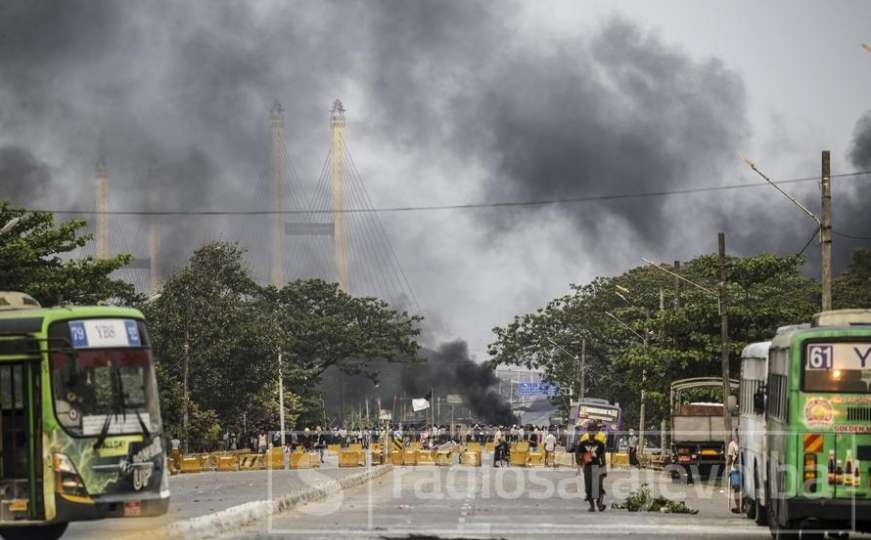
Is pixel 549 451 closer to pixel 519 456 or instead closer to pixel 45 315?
pixel 519 456

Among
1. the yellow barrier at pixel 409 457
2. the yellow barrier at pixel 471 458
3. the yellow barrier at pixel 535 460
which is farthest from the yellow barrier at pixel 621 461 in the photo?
the yellow barrier at pixel 409 457

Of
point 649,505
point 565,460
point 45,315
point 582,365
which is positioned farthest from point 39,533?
point 582,365

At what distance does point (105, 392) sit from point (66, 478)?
4.64 ft

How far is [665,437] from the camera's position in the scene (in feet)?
246

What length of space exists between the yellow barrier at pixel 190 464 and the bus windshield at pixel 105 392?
44.3 m

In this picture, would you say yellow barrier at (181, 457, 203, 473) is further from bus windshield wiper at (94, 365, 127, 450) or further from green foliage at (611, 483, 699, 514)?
bus windshield wiper at (94, 365, 127, 450)

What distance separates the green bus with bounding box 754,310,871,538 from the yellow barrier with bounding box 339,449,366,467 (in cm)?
4896

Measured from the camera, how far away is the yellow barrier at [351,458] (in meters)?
70.4

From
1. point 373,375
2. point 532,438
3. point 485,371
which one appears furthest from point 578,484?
point 485,371

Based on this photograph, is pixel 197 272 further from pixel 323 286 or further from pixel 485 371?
pixel 485 371

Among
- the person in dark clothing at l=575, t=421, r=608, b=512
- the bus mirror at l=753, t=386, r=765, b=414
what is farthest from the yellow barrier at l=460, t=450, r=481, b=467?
the bus mirror at l=753, t=386, r=765, b=414

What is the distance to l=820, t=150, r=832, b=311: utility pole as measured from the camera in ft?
127

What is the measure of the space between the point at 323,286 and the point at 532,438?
2355cm

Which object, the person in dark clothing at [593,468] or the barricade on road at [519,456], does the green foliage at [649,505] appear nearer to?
the person in dark clothing at [593,468]
